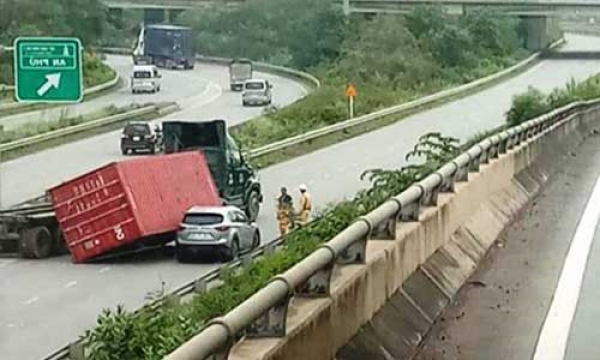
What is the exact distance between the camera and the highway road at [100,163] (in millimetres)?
23859

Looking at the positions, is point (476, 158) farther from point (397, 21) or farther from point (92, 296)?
point (397, 21)

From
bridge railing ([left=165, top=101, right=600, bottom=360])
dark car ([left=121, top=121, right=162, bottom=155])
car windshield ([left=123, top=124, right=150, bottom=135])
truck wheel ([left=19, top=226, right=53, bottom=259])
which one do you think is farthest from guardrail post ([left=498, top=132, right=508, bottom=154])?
car windshield ([left=123, top=124, right=150, bottom=135])

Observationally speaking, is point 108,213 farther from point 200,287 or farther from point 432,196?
point 432,196

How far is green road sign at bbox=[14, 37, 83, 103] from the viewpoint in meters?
28.8

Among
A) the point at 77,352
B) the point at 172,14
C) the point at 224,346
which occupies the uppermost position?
the point at 224,346

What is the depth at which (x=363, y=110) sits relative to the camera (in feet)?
278

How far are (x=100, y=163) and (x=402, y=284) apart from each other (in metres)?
44.1

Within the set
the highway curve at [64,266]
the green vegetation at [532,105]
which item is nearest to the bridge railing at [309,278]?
the highway curve at [64,266]

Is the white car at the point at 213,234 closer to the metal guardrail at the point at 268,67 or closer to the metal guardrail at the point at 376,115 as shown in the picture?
the metal guardrail at the point at 376,115

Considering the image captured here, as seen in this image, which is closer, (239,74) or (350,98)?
(350,98)

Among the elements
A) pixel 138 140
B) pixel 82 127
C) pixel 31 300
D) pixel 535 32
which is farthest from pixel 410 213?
pixel 535 32

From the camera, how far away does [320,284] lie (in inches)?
405

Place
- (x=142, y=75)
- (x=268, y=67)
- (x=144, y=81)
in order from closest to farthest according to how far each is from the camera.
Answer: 1. (x=142, y=75)
2. (x=144, y=81)
3. (x=268, y=67)

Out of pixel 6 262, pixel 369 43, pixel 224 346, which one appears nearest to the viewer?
pixel 224 346
